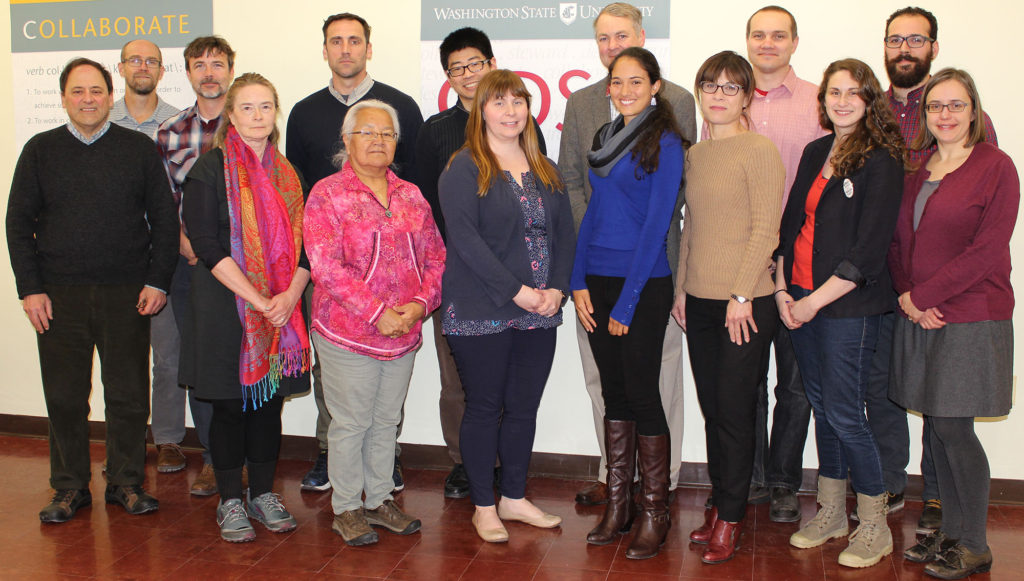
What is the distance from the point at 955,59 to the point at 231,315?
322cm

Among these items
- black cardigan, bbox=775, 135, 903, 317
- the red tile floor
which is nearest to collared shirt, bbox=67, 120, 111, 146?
the red tile floor

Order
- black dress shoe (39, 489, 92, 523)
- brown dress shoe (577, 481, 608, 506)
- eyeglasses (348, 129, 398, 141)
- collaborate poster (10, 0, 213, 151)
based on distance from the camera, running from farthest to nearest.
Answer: collaborate poster (10, 0, 213, 151) < brown dress shoe (577, 481, 608, 506) < black dress shoe (39, 489, 92, 523) < eyeglasses (348, 129, 398, 141)

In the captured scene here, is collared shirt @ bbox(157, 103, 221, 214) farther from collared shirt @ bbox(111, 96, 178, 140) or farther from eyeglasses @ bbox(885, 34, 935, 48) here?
eyeglasses @ bbox(885, 34, 935, 48)

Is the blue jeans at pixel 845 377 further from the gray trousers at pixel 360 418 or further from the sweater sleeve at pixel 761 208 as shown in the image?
the gray trousers at pixel 360 418

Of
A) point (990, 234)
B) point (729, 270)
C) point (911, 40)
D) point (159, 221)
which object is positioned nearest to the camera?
point (990, 234)

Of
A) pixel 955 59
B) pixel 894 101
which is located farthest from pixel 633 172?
pixel 955 59

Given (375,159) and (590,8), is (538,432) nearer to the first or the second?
(375,159)

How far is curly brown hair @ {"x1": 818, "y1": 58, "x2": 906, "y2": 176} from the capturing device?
2650 millimetres

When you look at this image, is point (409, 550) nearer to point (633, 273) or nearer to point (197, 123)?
point (633, 273)

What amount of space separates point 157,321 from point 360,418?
148cm

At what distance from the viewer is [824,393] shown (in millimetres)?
2842

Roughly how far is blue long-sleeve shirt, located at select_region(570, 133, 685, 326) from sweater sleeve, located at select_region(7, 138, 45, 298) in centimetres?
219

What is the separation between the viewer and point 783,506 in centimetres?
333

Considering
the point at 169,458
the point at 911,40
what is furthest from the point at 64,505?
the point at 911,40
